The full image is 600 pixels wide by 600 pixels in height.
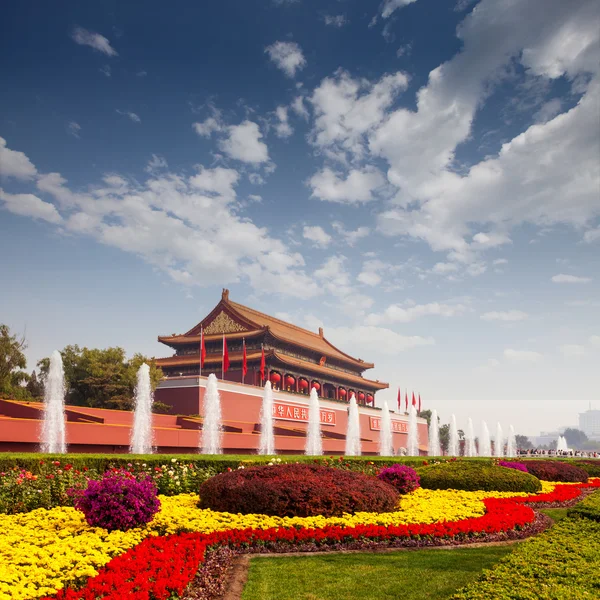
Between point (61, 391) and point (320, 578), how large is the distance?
A: 1727cm

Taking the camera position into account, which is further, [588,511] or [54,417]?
[54,417]

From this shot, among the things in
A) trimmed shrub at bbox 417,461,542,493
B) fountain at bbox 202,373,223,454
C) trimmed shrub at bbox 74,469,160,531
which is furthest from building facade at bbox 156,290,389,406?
trimmed shrub at bbox 74,469,160,531

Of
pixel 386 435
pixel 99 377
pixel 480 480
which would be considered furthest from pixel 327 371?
pixel 480 480

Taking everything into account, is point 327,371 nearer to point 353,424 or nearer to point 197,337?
point 353,424

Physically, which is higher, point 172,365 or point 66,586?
point 172,365

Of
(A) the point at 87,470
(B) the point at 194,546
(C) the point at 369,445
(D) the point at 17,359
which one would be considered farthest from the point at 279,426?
(B) the point at 194,546

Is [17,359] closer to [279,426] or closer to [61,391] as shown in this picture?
[61,391]

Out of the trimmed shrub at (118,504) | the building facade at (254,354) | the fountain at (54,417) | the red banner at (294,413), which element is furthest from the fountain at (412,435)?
the trimmed shrub at (118,504)

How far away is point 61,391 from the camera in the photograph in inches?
812

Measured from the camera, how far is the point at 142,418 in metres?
23.4

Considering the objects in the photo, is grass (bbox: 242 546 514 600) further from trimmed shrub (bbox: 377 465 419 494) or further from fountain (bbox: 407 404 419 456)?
fountain (bbox: 407 404 419 456)

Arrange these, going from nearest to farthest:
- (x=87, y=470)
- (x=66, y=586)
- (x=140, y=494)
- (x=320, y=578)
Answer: (x=66, y=586) < (x=320, y=578) < (x=140, y=494) < (x=87, y=470)

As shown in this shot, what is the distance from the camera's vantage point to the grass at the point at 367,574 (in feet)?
17.1

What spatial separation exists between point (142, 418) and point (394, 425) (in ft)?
82.9
